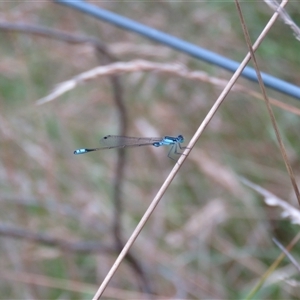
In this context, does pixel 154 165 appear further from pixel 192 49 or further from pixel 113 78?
pixel 192 49

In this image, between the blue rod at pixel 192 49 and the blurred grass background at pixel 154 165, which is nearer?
the blue rod at pixel 192 49

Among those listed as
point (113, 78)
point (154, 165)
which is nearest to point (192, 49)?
point (113, 78)

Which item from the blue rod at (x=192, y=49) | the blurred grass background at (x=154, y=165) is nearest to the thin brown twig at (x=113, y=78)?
the blue rod at (x=192, y=49)

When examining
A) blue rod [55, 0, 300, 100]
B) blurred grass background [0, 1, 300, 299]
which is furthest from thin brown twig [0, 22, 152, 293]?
blurred grass background [0, 1, 300, 299]

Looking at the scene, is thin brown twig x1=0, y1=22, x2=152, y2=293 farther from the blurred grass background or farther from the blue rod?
the blurred grass background

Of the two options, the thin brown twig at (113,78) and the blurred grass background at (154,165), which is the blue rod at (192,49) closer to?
the thin brown twig at (113,78)
